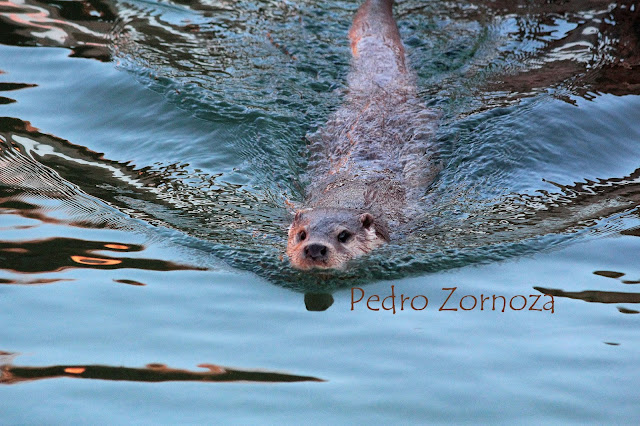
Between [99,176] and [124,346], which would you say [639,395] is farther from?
[99,176]

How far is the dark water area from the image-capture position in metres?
2.97

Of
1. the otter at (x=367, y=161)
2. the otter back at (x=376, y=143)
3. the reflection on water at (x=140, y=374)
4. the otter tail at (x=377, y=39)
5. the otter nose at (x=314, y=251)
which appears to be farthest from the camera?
the otter tail at (x=377, y=39)

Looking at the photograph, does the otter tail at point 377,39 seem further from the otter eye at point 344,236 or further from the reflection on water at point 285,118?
the otter eye at point 344,236

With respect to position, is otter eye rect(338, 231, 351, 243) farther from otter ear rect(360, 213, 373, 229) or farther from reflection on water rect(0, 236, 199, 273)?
reflection on water rect(0, 236, 199, 273)

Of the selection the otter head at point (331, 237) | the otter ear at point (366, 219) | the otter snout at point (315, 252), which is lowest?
the otter snout at point (315, 252)

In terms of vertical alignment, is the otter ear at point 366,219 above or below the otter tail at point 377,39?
below

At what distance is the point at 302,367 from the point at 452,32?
18.5 feet

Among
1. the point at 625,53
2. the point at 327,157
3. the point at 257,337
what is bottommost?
the point at 257,337

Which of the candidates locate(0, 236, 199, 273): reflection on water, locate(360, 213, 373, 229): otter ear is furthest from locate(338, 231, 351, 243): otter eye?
locate(0, 236, 199, 273): reflection on water

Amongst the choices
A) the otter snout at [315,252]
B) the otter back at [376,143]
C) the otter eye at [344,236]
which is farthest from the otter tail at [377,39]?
the otter snout at [315,252]

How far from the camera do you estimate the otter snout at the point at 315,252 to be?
13.7 feet

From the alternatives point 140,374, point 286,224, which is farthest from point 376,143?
point 140,374

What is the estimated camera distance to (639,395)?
2.93m

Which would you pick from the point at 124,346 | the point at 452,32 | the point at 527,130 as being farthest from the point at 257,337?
the point at 452,32
